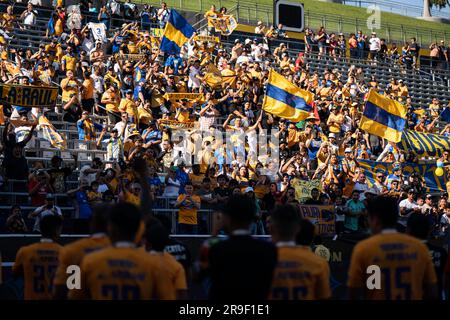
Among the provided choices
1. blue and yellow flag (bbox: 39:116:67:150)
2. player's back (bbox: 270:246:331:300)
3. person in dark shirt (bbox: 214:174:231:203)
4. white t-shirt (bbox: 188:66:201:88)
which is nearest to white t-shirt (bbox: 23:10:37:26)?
white t-shirt (bbox: 188:66:201:88)

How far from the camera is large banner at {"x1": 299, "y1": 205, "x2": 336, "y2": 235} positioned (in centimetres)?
1667

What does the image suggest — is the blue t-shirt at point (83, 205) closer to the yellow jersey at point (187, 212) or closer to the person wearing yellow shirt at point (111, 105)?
the yellow jersey at point (187, 212)

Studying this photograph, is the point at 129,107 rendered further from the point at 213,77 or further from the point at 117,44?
the point at 117,44

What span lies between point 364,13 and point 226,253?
48312mm

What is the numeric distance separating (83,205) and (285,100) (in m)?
7.85

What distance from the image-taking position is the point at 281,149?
2216 centimetres

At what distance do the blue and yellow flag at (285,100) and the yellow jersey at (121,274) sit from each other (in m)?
15.6

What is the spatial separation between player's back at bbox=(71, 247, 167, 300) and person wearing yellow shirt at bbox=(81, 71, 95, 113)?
592 inches

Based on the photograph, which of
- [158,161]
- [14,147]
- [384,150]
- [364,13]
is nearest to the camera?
[14,147]

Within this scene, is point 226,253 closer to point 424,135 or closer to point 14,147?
point 14,147

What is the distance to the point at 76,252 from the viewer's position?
725 centimetres
